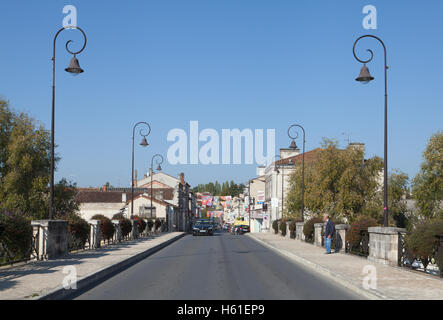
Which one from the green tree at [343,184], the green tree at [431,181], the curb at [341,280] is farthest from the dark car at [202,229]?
the curb at [341,280]

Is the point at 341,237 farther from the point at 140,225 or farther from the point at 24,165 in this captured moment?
the point at 24,165

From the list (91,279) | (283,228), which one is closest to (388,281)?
(91,279)

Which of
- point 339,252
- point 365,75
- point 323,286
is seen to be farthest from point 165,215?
point 323,286

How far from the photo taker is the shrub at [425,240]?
13766 millimetres

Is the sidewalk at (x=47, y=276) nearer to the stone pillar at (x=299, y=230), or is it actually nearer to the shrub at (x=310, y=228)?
the shrub at (x=310, y=228)

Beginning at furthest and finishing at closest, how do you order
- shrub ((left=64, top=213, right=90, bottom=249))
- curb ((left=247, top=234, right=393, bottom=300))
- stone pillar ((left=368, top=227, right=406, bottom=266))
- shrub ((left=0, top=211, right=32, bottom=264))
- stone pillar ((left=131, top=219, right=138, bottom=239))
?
stone pillar ((left=131, top=219, right=138, bottom=239))
shrub ((left=64, top=213, right=90, bottom=249))
stone pillar ((left=368, top=227, right=406, bottom=266))
shrub ((left=0, top=211, right=32, bottom=264))
curb ((left=247, top=234, right=393, bottom=300))

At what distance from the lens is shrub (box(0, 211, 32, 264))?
50.3 feet

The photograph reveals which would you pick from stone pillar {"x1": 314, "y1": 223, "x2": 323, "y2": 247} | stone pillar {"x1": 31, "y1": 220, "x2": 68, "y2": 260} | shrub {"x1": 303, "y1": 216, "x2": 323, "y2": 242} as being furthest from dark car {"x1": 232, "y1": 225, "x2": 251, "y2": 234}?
stone pillar {"x1": 31, "y1": 220, "x2": 68, "y2": 260}

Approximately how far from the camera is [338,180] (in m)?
45.4

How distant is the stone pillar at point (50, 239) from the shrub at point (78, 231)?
7.26 ft

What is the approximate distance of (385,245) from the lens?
656 inches

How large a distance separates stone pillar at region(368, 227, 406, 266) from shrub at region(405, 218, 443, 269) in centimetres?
139

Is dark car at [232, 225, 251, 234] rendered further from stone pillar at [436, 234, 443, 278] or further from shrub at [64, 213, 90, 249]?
stone pillar at [436, 234, 443, 278]
